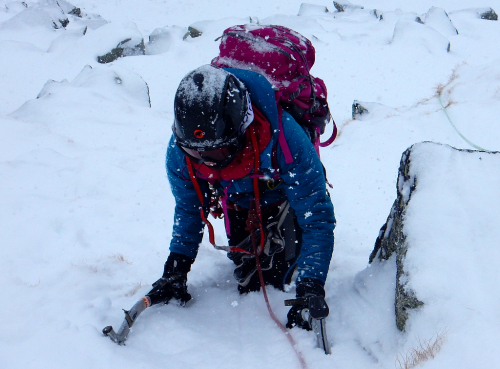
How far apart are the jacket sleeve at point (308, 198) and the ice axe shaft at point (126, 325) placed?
3.74 ft

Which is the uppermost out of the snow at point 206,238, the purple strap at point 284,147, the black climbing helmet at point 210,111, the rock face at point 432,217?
the black climbing helmet at point 210,111

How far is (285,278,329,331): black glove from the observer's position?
2.35 metres

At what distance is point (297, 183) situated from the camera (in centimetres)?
251

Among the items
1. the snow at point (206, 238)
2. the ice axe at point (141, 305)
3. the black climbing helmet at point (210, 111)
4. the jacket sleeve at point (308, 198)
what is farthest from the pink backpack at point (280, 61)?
the ice axe at point (141, 305)

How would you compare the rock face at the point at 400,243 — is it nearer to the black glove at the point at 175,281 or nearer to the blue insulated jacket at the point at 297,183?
the blue insulated jacket at the point at 297,183

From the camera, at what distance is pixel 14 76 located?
1532 cm

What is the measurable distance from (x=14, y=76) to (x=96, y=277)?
1568 cm

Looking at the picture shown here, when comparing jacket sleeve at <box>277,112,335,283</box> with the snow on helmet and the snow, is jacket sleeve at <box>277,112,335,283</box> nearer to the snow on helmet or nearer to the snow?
the snow on helmet

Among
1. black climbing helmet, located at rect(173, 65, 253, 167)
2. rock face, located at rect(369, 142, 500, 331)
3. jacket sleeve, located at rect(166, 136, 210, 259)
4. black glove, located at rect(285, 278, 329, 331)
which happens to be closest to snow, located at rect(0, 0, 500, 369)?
rock face, located at rect(369, 142, 500, 331)

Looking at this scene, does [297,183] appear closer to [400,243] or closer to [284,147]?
[284,147]

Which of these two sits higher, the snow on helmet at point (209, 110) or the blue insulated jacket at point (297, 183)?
the snow on helmet at point (209, 110)

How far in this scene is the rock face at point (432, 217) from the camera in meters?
2.11

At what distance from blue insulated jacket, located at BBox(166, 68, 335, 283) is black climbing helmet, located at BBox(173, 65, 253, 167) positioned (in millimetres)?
190

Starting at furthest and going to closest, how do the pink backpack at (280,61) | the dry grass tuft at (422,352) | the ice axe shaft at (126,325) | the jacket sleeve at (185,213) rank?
the jacket sleeve at (185,213)
the pink backpack at (280,61)
the ice axe shaft at (126,325)
the dry grass tuft at (422,352)
